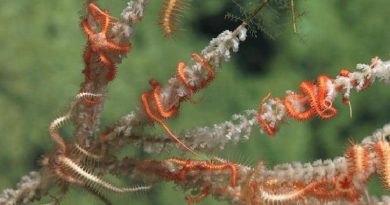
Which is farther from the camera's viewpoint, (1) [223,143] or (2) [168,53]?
(2) [168,53]

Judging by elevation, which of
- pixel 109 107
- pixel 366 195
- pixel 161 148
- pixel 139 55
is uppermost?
pixel 139 55

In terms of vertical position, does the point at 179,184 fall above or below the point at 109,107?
below

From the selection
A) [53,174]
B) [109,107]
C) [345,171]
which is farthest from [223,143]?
[109,107]

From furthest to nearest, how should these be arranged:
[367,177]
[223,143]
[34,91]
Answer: [34,91] < [223,143] < [367,177]

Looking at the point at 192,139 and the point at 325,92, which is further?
the point at 192,139

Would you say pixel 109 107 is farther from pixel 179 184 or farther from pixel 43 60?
pixel 179 184

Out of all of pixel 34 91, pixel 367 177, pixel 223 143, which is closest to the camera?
pixel 367 177

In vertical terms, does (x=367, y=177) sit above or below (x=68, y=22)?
below

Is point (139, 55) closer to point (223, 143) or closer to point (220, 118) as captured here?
point (220, 118)

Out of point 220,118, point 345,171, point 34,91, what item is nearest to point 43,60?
point 34,91
